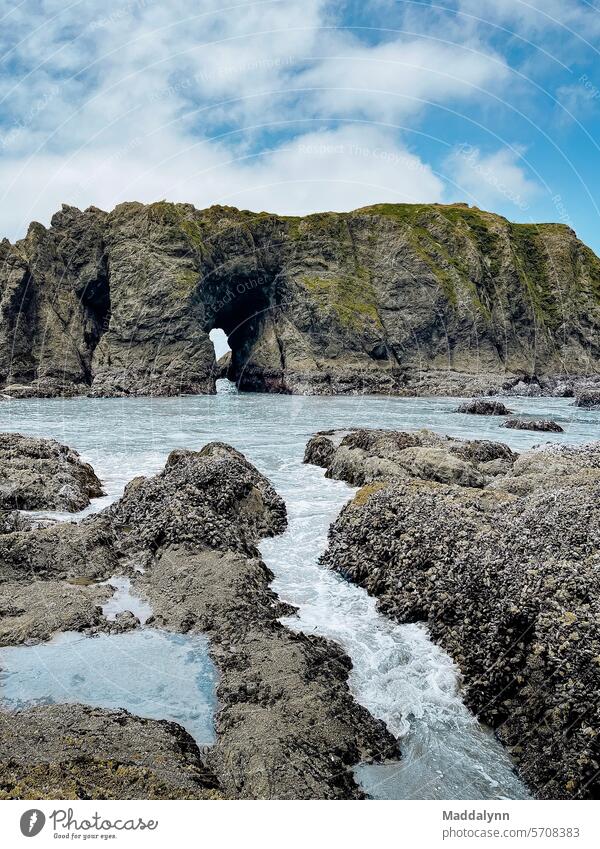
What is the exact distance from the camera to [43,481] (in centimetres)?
1490

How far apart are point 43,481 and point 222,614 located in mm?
9054

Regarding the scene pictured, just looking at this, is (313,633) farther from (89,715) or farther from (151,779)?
(151,779)

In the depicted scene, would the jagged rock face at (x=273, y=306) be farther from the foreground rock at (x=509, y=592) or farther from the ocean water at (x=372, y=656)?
the foreground rock at (x=509, y=592)

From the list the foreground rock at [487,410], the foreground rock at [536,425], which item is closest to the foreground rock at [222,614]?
the foreground rock at [536,425]

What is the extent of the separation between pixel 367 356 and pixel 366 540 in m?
85.2

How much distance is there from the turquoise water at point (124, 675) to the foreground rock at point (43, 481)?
7432mm

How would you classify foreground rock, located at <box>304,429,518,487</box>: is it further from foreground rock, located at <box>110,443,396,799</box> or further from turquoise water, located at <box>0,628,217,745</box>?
turquoise water, located at <box>0,628,217,745</box>

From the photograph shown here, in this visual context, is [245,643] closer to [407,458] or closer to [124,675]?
[124,675]

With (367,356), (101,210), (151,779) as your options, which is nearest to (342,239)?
(367,356)

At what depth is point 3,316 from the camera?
8838 centimetres

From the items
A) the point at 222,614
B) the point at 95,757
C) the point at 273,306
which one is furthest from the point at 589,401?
the point at 273,306
